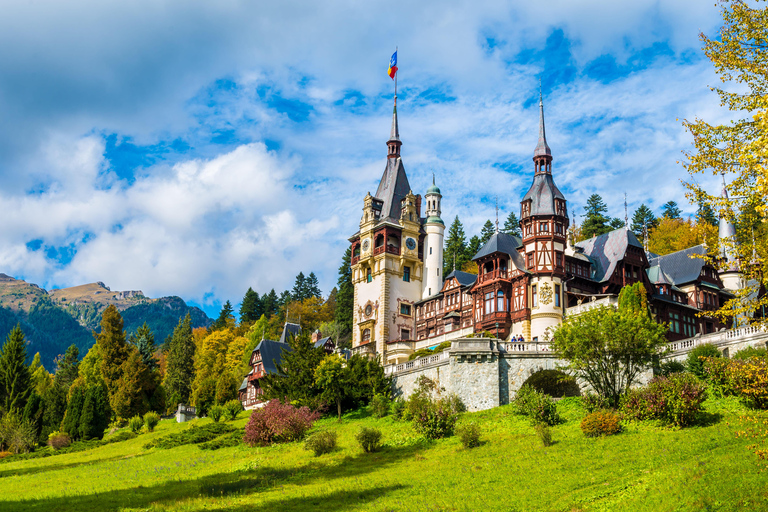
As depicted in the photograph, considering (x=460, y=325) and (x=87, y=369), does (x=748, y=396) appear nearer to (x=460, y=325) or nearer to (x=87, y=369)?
(x=460, y=325)

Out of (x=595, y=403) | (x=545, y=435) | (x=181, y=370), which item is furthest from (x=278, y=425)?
(x=181, y=370)

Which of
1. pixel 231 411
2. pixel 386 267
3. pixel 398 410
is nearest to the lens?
pixel 398 410

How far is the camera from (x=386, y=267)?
68125 millimetres

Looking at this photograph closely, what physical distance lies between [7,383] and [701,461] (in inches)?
2242

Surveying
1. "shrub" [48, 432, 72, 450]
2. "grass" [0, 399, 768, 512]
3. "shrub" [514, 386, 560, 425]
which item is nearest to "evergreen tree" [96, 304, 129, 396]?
"shrub" [48, 432, 72, 450]

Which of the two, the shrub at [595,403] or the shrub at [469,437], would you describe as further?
the shrub at [595,403]

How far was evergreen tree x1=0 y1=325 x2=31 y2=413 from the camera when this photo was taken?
61000mm

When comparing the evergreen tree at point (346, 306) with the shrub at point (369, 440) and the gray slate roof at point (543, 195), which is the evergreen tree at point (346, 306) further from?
the shrub at point (369, 440)

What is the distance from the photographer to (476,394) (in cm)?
4075

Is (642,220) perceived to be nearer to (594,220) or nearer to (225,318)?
(594,220)

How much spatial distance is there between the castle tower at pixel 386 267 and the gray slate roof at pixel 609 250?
58.3ft

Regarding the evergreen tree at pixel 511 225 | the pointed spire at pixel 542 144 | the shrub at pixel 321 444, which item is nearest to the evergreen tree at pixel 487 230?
the evergreen tree at pixel 511 225

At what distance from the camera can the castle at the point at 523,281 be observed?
54812 millimetres

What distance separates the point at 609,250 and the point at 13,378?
5105cm
